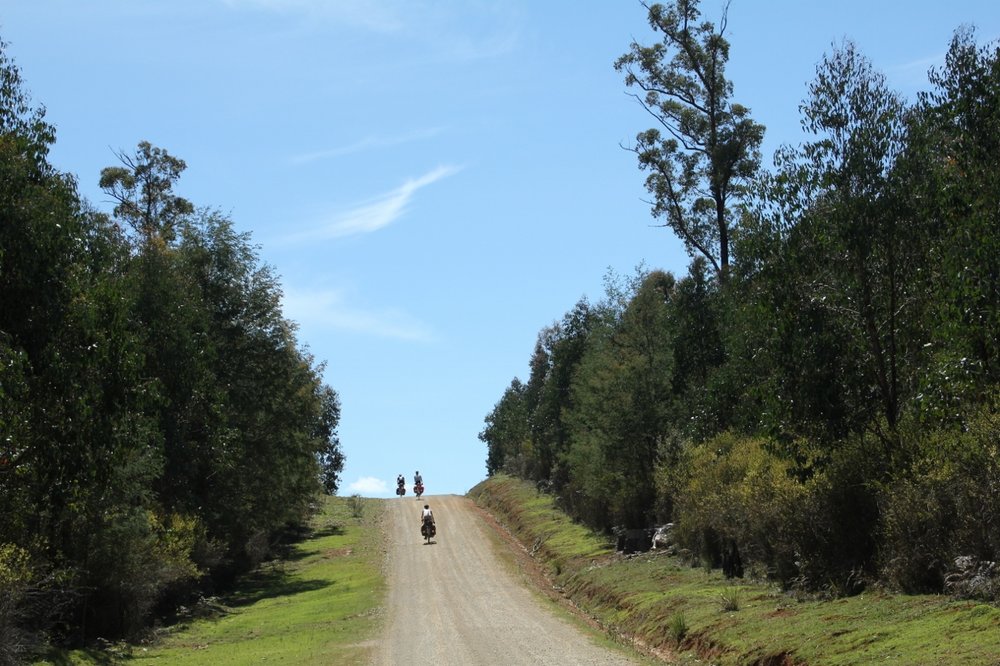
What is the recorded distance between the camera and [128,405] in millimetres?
17781

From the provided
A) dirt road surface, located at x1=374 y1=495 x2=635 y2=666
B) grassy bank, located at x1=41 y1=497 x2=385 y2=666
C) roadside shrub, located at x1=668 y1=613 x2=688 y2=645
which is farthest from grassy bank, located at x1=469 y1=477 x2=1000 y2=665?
grassy bank, located at x1=41 y1=497 x2=385 y2=666

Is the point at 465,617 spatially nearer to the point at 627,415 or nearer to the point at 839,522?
the point at 839,522

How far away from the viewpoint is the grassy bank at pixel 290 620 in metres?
23.0

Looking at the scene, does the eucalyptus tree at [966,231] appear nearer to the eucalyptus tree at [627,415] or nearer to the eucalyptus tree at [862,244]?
the eucalyptus tree at [862,244]

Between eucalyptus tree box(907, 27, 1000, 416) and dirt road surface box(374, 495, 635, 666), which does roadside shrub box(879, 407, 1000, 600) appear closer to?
eucalyptus tree box(907, 27, 1000, 416)

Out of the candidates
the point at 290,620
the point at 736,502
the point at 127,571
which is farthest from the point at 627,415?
the point at 127,571

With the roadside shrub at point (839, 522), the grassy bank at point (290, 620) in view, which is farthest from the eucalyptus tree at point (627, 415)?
the roadside shrub at point (839, 522)

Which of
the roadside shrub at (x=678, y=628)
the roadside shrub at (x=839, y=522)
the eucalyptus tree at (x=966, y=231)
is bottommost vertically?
the roadside shrub at (x=678, y=628)

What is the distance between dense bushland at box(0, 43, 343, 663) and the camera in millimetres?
16172

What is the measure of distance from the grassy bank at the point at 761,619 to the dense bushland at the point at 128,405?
37.1 ft

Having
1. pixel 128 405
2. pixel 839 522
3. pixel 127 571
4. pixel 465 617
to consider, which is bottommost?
pixel 465 617

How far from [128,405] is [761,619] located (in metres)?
12.2

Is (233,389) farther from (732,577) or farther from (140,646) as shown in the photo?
(732,577)

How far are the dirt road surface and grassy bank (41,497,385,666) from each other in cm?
85
